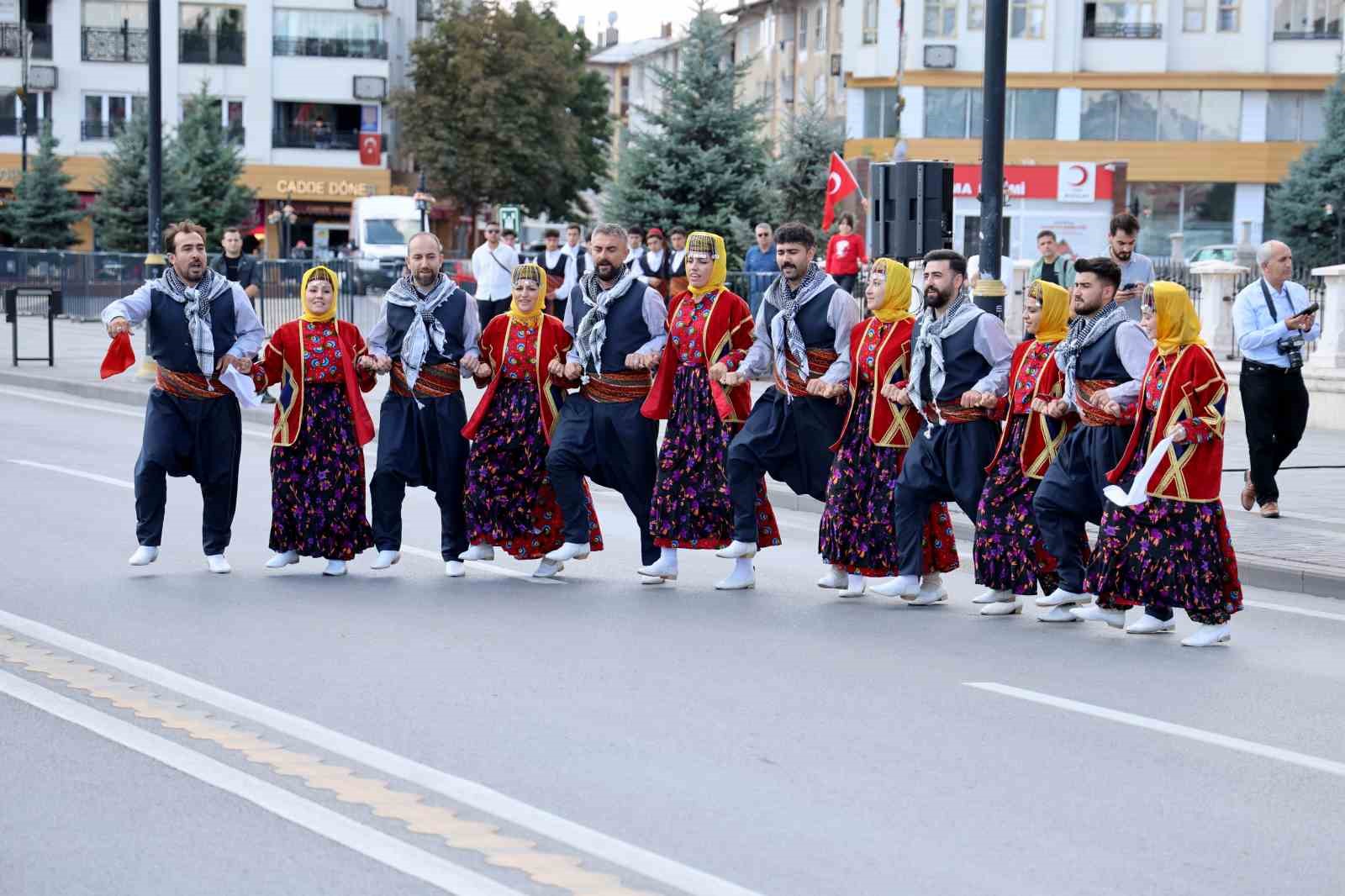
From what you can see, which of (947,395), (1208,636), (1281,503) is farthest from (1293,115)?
(1208,636)

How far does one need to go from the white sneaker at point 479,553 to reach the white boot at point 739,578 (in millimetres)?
1262

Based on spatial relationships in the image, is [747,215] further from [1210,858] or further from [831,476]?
[1210,858]

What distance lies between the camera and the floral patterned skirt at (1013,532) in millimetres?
9922

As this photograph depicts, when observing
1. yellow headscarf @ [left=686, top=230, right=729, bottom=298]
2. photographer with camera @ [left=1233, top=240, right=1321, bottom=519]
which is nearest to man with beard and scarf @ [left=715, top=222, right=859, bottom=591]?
yellow headscarf @ [left=686, top=230, right=729, bottom=298]

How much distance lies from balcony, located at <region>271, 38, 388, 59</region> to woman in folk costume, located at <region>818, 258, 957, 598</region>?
6635cm

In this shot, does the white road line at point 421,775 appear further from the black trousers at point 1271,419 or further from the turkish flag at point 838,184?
the turkish flag at point 838,184

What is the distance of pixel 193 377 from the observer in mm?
10734

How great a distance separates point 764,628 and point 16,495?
6744mm

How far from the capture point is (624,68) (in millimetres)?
140000

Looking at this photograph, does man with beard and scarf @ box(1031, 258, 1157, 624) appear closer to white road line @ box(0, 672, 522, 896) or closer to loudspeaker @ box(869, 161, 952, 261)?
white road line @ box(0, 672, 522, 896)

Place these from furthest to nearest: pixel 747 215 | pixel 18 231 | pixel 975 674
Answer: pixel 18 231 < pixel 747 215 < pixel 975 674

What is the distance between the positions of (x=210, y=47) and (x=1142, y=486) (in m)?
68.2

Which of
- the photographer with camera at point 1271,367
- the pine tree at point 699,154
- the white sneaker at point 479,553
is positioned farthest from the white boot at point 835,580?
the pine tree at point 699,154

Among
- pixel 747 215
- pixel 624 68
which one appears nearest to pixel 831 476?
pixel 747 215
